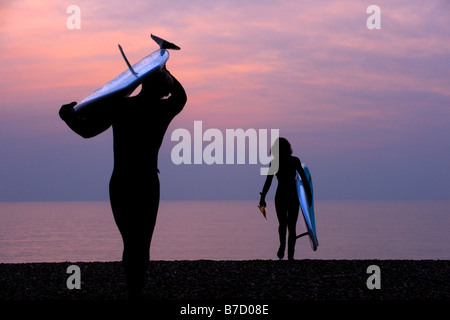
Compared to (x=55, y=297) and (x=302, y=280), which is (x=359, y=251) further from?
(x=55, y=297)

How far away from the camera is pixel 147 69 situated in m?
7.55

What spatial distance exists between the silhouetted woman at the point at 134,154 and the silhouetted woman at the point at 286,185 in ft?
20.5

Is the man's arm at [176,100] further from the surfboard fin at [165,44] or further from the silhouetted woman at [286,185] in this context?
the silhouetted woman at [286,185]

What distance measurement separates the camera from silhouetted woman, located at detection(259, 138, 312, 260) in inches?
544

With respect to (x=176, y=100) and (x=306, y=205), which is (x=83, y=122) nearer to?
(x=176, y=100)

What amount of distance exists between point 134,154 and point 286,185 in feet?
21.8

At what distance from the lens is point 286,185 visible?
13.8 m

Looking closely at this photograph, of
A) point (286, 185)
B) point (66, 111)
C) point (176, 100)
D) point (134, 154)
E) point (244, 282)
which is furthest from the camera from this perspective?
point (286, 185)

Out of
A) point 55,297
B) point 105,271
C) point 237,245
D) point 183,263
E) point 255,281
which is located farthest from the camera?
point 237,245

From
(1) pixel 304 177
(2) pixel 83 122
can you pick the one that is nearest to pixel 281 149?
(1) pixel 304 177

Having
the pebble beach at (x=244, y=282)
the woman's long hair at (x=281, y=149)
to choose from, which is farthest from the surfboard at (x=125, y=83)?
the woman's long hair at (x=281, y=149)
